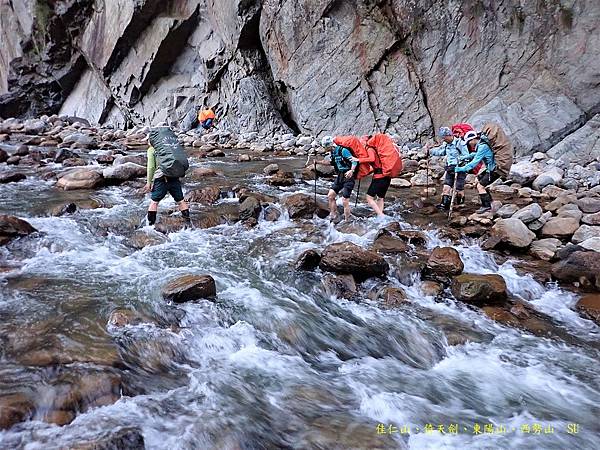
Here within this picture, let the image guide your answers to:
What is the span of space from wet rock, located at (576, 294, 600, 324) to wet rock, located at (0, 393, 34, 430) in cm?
635

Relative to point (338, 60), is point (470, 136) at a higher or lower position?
lower

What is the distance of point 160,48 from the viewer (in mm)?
28875

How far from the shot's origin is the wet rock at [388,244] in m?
7.37

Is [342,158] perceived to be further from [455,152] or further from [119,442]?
[119,442]

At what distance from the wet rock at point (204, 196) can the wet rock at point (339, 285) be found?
4927 millimetres

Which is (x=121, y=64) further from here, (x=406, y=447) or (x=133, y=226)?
(x=406, y=447)

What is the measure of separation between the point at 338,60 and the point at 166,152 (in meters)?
15.8

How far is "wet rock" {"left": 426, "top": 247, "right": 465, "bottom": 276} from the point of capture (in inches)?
251

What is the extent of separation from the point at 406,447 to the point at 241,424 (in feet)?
4.57

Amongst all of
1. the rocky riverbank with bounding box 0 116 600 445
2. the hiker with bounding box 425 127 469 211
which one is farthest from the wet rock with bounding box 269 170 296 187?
the hiker with bounding box 425 127 469 211

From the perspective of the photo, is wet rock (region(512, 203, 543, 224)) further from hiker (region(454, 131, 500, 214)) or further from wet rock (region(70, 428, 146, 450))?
wet rock (region(70, 428, 146, 450))

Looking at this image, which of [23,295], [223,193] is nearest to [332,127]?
A: [223,193]

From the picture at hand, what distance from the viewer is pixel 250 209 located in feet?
30.5

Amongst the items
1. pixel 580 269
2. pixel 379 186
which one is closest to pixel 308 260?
pixel 379 186
